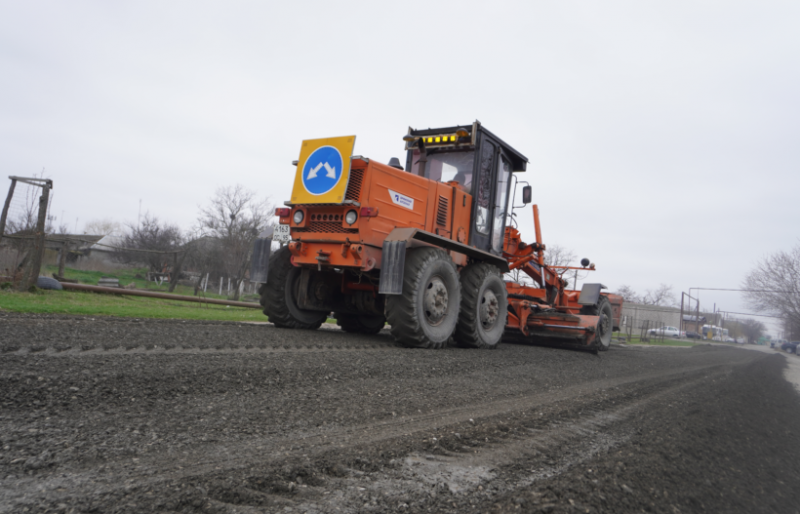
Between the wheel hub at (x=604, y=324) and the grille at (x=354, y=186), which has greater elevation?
the grille at (x=354, y=186)

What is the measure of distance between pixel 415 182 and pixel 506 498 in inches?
227

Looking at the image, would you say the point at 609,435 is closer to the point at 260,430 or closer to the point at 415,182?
the point at 260,430

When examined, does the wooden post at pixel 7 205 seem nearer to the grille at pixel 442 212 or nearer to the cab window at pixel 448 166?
the cab window at pixel 448 166

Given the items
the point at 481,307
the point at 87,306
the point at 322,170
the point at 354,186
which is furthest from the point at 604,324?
the point at 87,306

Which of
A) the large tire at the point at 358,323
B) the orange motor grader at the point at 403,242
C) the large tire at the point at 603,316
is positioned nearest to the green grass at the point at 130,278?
the large tire at the point at 358,323

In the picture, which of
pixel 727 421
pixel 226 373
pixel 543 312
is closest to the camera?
pixel 226 373

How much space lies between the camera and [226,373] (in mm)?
3715

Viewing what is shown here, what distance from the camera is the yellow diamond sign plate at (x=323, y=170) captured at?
676 cm

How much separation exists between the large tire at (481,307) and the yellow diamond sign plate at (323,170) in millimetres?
2661

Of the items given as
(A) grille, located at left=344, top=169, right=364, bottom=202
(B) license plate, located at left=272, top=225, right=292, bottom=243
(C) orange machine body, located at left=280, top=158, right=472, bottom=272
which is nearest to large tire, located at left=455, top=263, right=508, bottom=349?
(C) orange machine body, located at left=280, top=158, right=472, bottom=272

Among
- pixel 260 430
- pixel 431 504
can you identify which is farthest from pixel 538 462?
pixel 260 430

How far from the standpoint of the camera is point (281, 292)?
24.9 feet

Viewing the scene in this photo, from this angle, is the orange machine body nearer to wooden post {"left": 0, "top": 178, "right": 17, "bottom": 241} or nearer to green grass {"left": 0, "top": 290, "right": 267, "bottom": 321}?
green grass {"left": 0, "top": 290, "right": 267, "bottom": 321}

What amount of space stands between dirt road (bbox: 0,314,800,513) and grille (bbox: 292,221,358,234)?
2.09 meters
